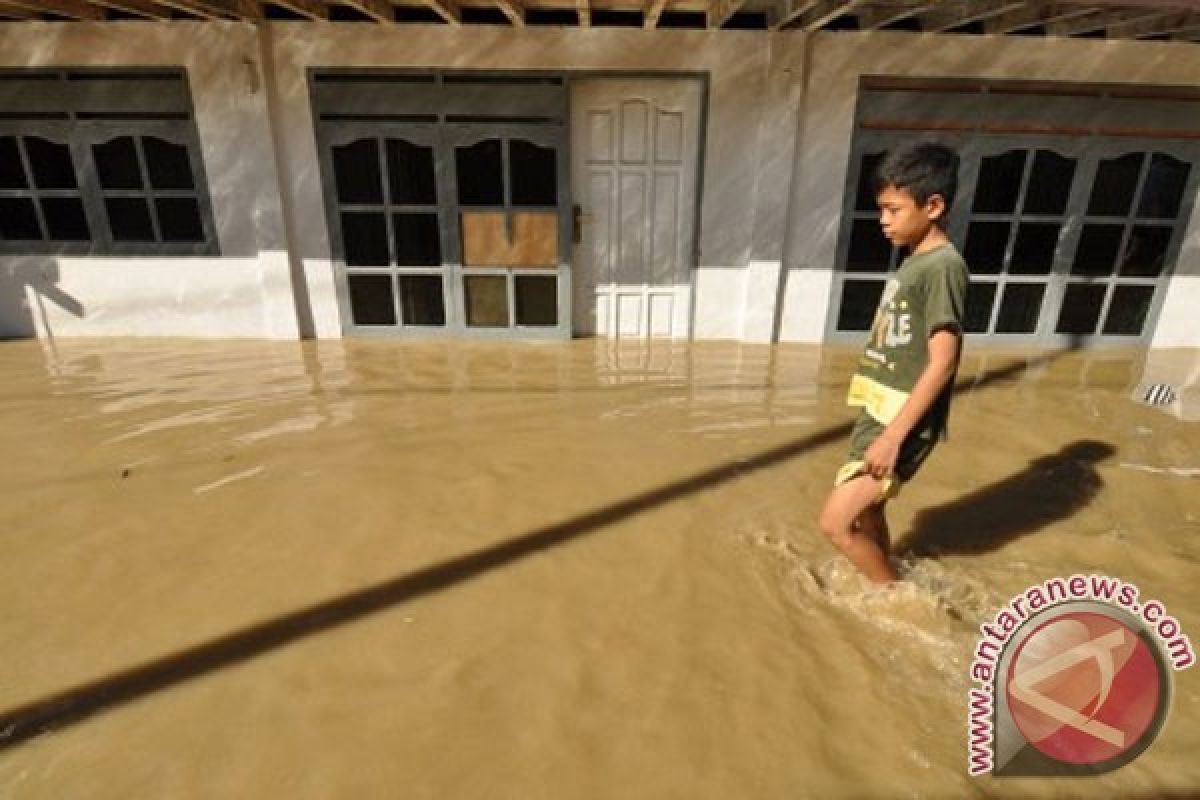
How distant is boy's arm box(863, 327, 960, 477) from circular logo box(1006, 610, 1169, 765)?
2.07 feet

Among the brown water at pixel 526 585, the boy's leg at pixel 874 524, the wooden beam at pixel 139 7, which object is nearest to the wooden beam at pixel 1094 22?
the brown water at pixel 526 585

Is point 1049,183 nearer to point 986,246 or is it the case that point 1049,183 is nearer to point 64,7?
point 986,246

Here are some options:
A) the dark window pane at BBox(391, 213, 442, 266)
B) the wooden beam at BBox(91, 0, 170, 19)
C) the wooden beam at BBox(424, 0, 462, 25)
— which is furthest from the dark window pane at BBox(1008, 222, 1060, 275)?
the wooden beam at BBox(91, 0, 170, 19)

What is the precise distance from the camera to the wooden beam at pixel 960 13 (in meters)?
4.69

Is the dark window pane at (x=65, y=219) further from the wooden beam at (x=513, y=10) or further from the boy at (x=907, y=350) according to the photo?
the boy at (x=907, y=350)

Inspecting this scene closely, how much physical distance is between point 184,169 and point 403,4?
8.81 ft

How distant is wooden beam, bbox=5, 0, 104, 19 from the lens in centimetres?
501

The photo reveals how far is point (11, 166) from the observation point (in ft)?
21.1

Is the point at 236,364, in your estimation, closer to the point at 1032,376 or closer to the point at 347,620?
the point at 347,620

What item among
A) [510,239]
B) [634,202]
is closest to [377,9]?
[510,239]

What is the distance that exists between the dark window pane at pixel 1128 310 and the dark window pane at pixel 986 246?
1265 millimetres

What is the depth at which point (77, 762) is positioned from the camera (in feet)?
6.40

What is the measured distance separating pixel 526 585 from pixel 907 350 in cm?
171

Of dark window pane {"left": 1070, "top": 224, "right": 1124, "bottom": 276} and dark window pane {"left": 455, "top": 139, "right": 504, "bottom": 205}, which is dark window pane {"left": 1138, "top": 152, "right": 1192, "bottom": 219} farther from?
dark window pane {"left": 455, "top": 139, "right": 504, "bottom": 205}
